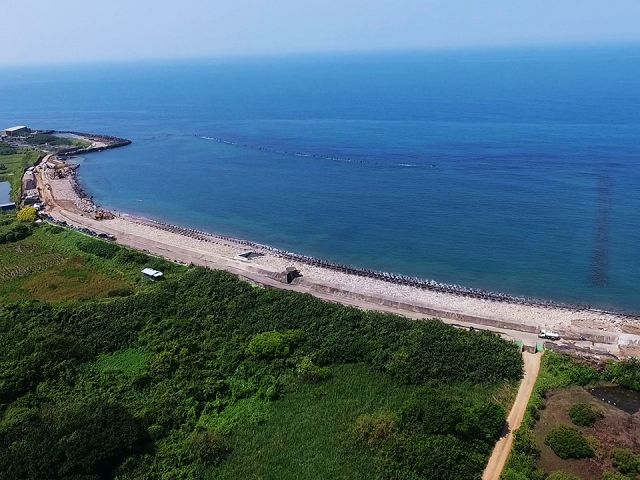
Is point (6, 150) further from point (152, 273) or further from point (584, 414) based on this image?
point (584, 414)

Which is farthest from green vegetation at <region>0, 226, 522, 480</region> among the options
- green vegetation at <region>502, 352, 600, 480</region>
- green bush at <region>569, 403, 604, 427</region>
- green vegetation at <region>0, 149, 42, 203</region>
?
green vegetation at <region>0, 149, 42, 203</region>

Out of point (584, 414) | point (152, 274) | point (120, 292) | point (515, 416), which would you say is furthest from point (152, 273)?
point (584, 414)

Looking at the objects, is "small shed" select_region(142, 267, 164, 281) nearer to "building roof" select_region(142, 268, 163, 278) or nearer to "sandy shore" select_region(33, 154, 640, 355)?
→ "building roof" select_region(142, 268, 163, 278)

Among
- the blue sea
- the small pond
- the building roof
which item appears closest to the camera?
the building roof

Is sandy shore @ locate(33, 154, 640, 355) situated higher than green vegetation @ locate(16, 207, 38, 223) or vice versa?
green vegetation @ locate(16, 207, 38, 223)

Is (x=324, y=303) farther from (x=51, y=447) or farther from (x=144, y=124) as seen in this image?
(x=144, y=124)

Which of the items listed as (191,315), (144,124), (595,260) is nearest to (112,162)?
(144,124)
